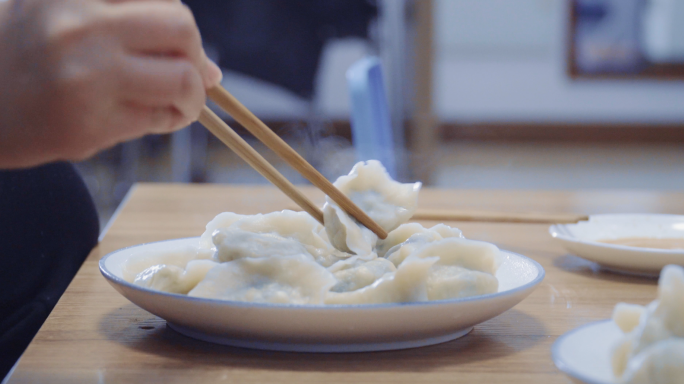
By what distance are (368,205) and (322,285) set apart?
0.20 meters

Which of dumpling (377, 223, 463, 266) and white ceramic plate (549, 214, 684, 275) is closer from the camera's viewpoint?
dumpling (377, 223, 463, 266)

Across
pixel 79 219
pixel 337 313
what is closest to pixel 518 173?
pixel 79 219

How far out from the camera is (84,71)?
0.38 meters

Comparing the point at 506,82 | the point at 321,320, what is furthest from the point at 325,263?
the point at 506,82

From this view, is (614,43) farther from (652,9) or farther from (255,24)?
(255,24)

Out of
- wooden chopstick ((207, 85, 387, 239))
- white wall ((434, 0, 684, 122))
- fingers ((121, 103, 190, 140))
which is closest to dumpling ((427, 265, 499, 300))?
wooden chopstick ((207, 85, 387, 239))

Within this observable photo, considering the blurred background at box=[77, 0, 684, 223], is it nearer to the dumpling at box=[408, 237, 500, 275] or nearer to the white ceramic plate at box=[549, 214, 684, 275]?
the white ceramic plate at box=[549, 214, 684, 275]

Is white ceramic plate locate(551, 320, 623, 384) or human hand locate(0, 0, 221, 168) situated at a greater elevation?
human hand locate(0, 0, 221, 168)

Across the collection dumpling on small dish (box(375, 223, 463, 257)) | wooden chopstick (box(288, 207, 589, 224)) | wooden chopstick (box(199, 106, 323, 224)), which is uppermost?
wooden chopstick (box(199, 106, 323, 224))

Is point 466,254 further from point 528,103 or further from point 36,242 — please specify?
point 528,103

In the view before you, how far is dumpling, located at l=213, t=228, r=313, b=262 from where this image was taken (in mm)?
504

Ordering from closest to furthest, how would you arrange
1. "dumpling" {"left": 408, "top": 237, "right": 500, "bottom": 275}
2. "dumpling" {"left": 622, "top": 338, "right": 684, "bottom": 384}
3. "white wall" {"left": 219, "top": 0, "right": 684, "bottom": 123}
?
"dumpling" {"left": 622, "top": 338, "right": 684, "bottom": 384} < "dumpling" {"left": 408, "top": 237, "right": 500, "bottom": 275} < "white wall" {"left": 219, "top": 0, "right": 684, "bottom": 123}

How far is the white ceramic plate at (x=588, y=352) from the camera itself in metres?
0.34

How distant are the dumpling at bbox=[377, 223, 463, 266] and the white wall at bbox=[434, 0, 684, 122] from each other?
5278mm
